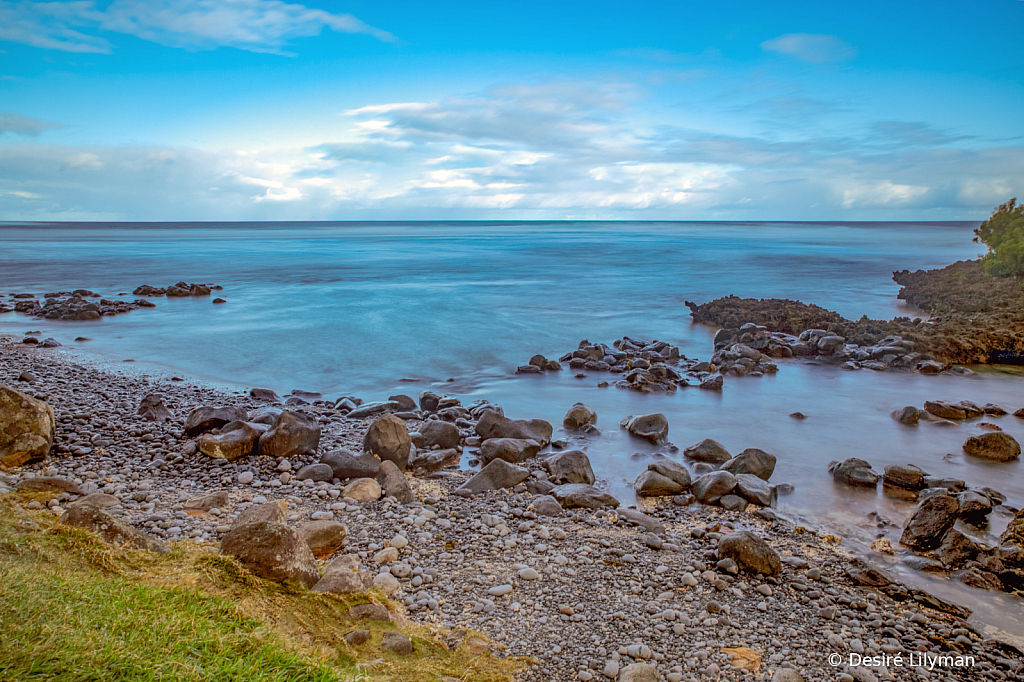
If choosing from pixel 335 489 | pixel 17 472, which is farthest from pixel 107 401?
pixel 335 489

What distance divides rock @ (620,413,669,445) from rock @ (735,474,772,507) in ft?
5.86

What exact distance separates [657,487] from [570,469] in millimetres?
848

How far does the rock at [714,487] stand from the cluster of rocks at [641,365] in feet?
15.0

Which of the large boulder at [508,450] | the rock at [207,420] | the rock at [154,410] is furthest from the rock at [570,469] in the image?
the rock at [154,410]

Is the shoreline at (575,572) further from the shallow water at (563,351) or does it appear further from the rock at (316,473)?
the shallow water at (563,351)

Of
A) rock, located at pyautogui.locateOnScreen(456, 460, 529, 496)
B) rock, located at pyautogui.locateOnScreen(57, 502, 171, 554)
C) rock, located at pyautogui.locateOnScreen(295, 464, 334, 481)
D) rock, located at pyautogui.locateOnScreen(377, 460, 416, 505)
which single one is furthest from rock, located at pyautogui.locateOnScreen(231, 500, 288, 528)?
rock, located at pyautogui.locateOnScreen(456, 460, 529, 496)

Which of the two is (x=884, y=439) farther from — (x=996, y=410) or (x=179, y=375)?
(x=179, y=375)

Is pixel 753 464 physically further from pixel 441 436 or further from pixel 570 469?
pixel 441 436

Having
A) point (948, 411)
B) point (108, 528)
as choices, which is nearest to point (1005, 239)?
point (948, 411)

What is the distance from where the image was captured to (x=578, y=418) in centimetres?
830

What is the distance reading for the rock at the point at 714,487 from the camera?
5684 millimetres

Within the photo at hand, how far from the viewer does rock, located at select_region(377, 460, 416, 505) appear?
535cm

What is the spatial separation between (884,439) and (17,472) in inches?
373

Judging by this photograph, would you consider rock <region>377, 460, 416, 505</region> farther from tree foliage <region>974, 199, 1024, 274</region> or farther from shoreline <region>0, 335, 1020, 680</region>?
tree foliage <region>974, 199, 1024, 274</region>
